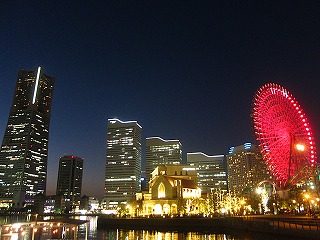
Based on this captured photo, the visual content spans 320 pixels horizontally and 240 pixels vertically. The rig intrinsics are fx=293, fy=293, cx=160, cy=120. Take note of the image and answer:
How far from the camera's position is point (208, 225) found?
8025cm

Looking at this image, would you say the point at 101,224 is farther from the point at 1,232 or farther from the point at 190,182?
the point at 1,232

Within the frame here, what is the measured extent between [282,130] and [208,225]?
106 ft

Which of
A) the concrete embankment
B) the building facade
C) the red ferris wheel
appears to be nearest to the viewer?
the concrete embankment

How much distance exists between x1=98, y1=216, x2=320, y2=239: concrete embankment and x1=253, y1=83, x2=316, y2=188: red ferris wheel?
2003cm

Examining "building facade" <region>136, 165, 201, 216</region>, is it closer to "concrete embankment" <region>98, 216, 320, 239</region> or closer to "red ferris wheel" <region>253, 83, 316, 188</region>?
"concrete embankment" <region>98, 216, 320, 239</region>

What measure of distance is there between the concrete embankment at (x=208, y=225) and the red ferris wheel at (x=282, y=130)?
2003 centimetres

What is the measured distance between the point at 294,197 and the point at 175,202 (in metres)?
39.4

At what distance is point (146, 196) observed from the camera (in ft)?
359

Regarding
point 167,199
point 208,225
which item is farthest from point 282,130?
point 167,199

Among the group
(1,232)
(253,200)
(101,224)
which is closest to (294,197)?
(253,200)

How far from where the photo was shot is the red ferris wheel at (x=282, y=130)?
71.6 meters

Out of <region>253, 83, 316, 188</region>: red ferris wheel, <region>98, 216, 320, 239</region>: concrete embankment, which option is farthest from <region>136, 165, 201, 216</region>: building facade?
<region>253, 83, 316, 188</region>: red ferris wheel

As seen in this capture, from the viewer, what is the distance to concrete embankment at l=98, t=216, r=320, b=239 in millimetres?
51781

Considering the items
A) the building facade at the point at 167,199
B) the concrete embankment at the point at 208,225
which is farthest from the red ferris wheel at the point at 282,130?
the building facade at the point at 167,199
